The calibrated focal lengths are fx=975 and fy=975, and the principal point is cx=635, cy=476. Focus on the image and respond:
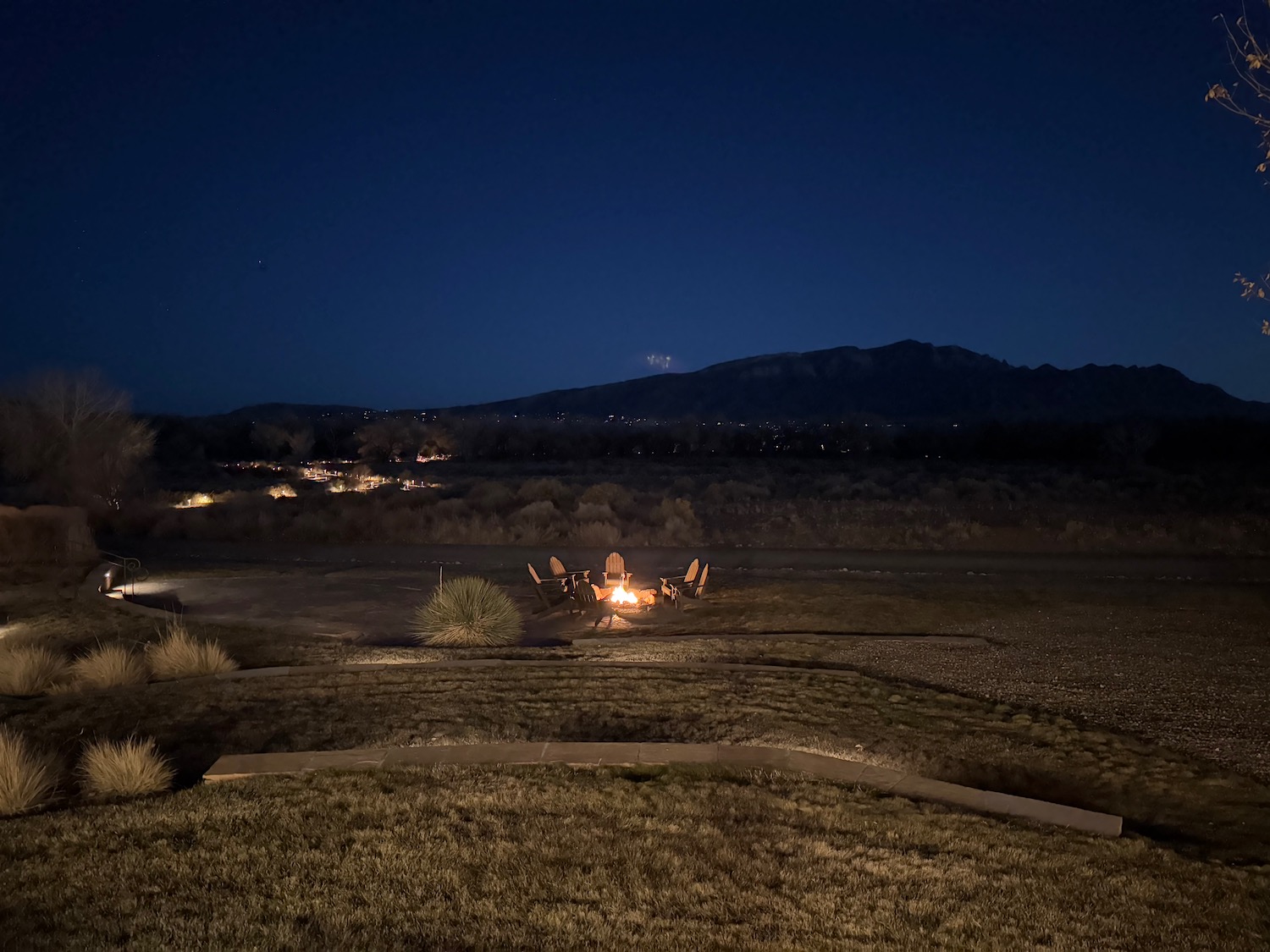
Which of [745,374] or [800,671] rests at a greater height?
[745,374]

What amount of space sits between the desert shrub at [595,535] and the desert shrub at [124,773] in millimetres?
15962

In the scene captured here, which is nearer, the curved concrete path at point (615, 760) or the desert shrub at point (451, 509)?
the curved concrete path at point (615, 760)

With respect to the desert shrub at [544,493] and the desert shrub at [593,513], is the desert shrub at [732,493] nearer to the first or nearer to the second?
the desert shrub at [544,493]

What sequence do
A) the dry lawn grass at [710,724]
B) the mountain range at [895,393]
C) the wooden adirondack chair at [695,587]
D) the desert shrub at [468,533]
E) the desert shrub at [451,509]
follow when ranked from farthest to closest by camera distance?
the mountain range at [895,393] < the desert shrub at [451,509] < the desert shrub at [468,533] < the wooden adirondack chair at [695,587] < the dry lawn grass at [710,724]

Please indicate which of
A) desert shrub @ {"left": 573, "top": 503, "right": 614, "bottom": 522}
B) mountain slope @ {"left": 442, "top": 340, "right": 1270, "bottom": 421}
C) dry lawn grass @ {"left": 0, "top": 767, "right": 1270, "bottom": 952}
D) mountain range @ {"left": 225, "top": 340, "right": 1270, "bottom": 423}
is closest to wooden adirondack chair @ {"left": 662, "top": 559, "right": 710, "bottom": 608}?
dry lawn grass @ {"left": 0, "top": 767, "right": 1270, "bottom": 952}

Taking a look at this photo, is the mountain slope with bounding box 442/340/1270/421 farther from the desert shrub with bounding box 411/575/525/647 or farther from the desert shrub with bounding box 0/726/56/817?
the desert shrub with bounding box 0/726/56/817

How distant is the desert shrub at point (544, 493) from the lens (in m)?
31.5

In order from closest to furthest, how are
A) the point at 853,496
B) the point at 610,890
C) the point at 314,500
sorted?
the point at 610,890, the point at 314,500, the point at 853,496

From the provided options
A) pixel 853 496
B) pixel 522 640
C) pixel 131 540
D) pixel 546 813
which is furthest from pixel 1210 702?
pixel 853 496

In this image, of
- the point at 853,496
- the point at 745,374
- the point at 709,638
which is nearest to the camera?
the point at 709,638

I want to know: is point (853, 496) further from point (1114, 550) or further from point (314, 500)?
point (314, 500)

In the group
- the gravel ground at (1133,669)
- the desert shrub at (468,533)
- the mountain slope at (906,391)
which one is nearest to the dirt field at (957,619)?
the gravel ground at (1133,669)

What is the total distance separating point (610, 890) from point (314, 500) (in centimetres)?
2800

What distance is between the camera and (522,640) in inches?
477
